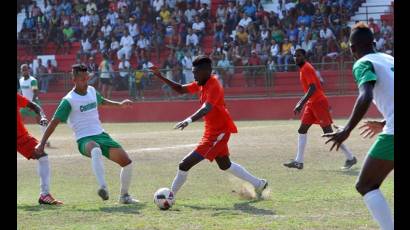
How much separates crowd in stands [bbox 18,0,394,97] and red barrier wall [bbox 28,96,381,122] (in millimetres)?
844

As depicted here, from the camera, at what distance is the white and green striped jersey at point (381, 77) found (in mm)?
6418

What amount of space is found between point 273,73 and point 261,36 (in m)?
3.05

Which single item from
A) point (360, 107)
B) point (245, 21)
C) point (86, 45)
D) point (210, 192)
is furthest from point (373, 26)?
point (360, 107)

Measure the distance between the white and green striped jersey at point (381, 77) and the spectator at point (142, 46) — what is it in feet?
85.7

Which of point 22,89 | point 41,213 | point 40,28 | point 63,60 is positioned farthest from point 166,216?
point 40,28

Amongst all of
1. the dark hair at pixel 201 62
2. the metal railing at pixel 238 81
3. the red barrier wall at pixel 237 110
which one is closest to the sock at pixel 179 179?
the dark hair at pixel 201 62

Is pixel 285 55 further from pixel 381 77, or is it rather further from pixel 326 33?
pixel 381 77

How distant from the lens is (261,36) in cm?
3009

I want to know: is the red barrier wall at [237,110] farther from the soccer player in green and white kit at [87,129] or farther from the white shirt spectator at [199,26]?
the soccer player in green and white kit at [87,129]

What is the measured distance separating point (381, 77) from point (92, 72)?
2509 cm

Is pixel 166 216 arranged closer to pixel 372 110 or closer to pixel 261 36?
pixel 372 110

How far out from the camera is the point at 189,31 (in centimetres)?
3241
